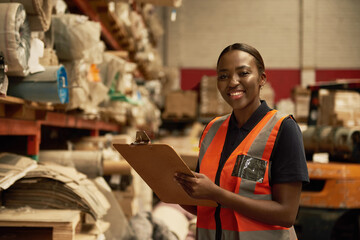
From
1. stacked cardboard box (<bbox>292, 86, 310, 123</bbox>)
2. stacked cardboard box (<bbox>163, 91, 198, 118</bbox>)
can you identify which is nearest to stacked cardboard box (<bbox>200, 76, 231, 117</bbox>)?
stacked cardboard box (<bbox>163, 91, 198, 118</bbox>)

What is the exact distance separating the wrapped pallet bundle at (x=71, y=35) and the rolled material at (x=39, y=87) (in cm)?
60

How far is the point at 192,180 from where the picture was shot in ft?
4.96

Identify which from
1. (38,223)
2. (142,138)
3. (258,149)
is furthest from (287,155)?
(38,223)

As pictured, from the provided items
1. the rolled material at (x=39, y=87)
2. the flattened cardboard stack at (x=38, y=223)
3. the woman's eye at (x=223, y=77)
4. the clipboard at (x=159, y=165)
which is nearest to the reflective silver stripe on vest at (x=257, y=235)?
the clipboard at (x=159, y=165)

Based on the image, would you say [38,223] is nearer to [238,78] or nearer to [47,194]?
[47,194]

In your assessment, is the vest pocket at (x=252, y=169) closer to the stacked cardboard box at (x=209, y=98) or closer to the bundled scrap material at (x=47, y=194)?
the bundled scrap material at (x=47, y=194)

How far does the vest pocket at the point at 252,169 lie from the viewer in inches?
63.3

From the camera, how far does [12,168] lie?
2408 mm

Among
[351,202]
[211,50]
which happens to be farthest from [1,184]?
[211,50]

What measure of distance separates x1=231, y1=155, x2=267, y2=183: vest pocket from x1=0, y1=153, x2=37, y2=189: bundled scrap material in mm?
1365

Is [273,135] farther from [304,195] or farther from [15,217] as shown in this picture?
[304,195]

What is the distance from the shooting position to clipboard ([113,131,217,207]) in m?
1.50

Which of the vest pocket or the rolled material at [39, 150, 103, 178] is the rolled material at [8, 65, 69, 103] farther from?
the vest pocket

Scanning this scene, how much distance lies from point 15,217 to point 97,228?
0.74 meters
